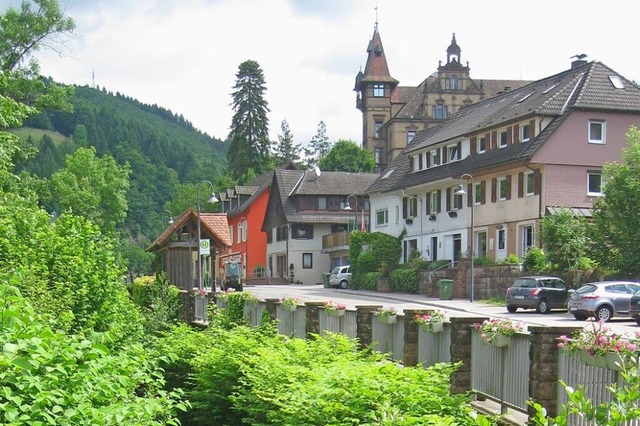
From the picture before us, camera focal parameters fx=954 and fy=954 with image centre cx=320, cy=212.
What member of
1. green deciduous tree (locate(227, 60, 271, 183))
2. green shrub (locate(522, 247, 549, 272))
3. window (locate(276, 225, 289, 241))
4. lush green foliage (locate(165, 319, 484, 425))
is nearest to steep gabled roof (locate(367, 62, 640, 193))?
green shrub (locate(522, 247, 549, 272))

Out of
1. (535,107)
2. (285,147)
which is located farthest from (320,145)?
(535,107)

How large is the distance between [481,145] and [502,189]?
5.08 metres

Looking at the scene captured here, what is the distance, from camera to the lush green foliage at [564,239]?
42.6 metres

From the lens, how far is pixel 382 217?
71000 millimetres

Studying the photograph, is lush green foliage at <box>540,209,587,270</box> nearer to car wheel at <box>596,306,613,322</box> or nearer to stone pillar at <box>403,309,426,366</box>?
car wheel at <box>596,306,613,322</box>

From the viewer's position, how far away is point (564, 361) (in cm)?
973

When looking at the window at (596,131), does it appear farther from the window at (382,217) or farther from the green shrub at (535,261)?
the window at (382,217)

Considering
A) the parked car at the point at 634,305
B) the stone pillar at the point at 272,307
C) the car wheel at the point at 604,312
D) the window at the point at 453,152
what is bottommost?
the car wheel at the point at 604,312

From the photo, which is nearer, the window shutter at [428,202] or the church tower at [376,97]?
the window shutter at [428,202]

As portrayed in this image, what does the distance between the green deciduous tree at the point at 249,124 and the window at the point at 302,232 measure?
28.7m

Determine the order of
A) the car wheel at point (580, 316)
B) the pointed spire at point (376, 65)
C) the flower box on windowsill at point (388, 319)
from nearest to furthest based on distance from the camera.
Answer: the flower box on windowsill at point (388, 319) → the car wheel at point (580, 316) → the pointed spire at point (376, 65)

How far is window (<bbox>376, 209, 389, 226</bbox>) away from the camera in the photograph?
70.1 metres

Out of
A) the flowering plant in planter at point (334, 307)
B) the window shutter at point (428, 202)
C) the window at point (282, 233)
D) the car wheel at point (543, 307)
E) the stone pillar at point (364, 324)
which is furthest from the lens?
the window at point (282, 233)

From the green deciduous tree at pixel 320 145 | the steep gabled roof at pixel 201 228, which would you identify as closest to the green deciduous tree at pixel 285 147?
the green deciduous tree at pixel 320 145
